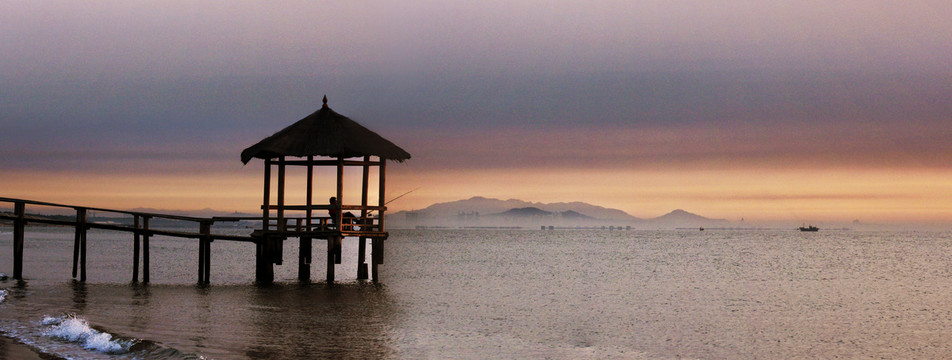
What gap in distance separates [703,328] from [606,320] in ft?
7.17

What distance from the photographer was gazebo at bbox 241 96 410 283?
22594mm

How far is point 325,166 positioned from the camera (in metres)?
23.2

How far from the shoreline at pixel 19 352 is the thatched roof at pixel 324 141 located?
10770 millimetres

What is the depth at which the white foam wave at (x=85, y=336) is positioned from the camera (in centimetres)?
1206

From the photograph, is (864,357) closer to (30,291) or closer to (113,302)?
(113,302)

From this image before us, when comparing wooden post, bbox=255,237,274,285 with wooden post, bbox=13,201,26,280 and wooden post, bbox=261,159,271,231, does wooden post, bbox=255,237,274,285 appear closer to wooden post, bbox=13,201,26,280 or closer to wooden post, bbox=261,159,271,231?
wooden post, bbox=261,159,271,231

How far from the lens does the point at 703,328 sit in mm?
18375

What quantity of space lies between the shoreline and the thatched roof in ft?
35.3

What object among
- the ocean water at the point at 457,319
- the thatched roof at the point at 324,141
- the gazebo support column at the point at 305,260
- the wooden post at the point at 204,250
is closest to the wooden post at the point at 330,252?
the ocean water at the point at 457,319

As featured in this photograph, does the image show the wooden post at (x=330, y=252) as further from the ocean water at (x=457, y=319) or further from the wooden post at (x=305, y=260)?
the wooden post at (x=305, y=260)

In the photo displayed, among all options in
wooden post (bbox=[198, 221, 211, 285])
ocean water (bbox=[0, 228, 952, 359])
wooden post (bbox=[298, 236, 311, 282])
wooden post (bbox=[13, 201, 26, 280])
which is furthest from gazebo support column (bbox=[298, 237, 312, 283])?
wooden post (bbox=[13, 201, 26, 280])

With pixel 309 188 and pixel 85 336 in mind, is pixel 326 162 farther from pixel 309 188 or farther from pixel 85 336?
pixel 85 336

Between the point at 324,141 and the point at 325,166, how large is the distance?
0.85m

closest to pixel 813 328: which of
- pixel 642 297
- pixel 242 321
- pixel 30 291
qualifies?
pixel 642 297
